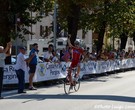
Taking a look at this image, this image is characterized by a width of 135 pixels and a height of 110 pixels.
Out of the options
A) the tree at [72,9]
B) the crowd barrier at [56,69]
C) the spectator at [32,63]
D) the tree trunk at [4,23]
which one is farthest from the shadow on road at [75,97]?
the tree at [72,9]

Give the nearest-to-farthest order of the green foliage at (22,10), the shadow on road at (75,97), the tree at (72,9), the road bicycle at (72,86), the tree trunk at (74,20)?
the shadow on road at (75,97), the road bicycle at (72,86), the green foliage at (22,10), the tree at (72,9), the tree trunk at (74,20)

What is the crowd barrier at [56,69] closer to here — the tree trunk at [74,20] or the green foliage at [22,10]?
the green foliage at [22,10]

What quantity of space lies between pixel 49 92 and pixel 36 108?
4.12 meters

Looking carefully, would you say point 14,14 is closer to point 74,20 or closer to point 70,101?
point 74,20

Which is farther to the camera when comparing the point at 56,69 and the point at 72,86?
the point at 56,69

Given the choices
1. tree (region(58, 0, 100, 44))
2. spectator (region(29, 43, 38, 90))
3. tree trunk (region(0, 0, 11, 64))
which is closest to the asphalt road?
spectator (region(29, 43, 38, 90))

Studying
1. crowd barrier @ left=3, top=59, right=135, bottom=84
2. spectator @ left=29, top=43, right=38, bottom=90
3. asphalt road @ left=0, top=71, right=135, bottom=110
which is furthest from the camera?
crowd barrier @ left=3, top=59, right=135, bottom=84

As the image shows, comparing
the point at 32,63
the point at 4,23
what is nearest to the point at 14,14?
the point at 4,23

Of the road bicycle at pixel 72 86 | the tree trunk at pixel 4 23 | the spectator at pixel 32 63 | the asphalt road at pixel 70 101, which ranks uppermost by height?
the tree trunk at pixel 4 23

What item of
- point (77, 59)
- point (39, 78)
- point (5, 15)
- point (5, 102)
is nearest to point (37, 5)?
point (5, 15)

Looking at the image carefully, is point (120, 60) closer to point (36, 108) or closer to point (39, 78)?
point (39, 78)

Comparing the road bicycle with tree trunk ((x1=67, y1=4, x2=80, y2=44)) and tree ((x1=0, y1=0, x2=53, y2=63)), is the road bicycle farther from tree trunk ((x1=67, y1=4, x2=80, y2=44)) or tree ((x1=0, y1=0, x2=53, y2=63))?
tree trunk ((x1=67, y1=4, x2=80, y2=44))

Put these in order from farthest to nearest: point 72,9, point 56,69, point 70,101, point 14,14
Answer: point 72,9 < point 14,14 < point 56,69 < point 70,101

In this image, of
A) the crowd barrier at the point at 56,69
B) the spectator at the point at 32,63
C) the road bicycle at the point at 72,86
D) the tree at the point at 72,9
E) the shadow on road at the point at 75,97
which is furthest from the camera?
the tree at the point at 72,9
